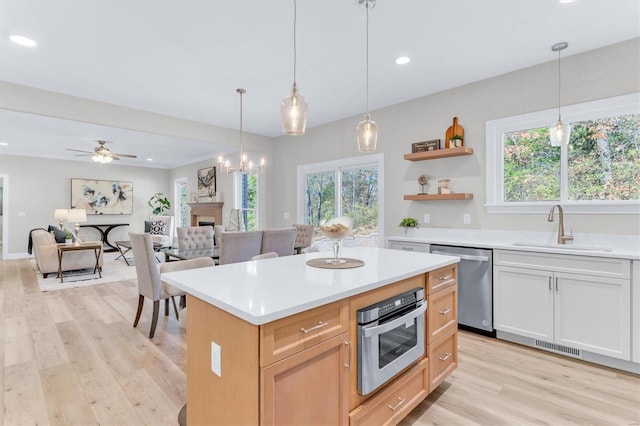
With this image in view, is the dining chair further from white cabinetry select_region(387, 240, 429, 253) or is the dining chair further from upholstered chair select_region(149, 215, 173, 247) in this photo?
upholstered chair select_region(149, 215, 173, 247)

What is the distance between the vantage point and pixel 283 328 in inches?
45.2

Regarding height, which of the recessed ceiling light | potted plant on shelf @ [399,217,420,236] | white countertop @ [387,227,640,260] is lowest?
white countertop @ [387,227,640,260]

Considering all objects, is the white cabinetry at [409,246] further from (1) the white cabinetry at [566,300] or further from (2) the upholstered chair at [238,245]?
(2) the upholstered chair at [238,245]

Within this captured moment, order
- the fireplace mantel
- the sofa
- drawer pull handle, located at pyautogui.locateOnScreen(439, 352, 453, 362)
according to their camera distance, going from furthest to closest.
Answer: the fireplace mantel, the sofa, drawer pull handle, located at pyautogui.locateOnScreen(439, 352, 453, 362)

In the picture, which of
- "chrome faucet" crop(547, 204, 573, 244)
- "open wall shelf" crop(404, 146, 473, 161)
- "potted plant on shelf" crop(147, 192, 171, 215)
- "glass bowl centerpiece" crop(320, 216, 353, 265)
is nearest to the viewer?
"glass bowl centerpiece" crop(320, 216, 353, 265)

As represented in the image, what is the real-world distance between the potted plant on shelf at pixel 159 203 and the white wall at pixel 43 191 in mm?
420

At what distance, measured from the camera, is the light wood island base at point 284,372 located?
1.11 meters

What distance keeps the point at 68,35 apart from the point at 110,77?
0.83 m

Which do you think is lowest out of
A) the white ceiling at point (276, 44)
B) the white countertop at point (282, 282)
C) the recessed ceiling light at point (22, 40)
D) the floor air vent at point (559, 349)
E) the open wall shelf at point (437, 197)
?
the floor air vent at point (559, 349)

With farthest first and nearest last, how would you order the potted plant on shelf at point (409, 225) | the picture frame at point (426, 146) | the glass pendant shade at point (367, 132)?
the potted plant on shelf at point (409, 225) < the picture frame at point (426, 146) < the glass pendant shade at point (367, 132)

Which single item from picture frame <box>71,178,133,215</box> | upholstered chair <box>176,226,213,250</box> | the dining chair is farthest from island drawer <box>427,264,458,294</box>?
picture frame <box>71,178,133,215</box>

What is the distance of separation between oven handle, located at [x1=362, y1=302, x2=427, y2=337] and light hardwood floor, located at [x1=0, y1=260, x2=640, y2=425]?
2.29 feet

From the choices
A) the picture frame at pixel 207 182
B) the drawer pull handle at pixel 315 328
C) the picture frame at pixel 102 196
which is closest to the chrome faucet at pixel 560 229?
the drawer pull handle at pixel 315 328

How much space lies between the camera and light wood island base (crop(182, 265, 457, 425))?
1109 millimetres
